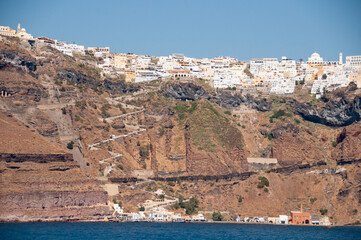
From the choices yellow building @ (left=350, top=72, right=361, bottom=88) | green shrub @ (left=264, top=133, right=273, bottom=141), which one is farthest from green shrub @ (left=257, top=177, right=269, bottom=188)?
yellow building @ (left=350, top=72, right=361, bottom=88)

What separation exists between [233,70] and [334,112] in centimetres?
2952

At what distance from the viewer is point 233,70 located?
15588 centimetres

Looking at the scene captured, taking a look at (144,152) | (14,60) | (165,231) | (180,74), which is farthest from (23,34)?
(165,231)

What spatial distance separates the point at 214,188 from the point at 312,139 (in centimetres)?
2119

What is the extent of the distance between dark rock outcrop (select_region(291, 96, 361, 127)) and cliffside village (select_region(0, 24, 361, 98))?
572 cm

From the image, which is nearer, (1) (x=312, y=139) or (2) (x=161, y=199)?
(2) (x=161, y=199)

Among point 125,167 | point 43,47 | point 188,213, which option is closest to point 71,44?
point 43,47

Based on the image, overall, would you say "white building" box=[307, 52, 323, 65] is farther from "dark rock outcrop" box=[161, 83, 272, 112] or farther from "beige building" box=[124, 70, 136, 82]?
"beige building" box=[124, 70, 136, 82]

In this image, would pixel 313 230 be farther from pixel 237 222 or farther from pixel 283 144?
pixel 283 144

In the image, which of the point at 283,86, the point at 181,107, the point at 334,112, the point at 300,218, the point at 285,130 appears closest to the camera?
the point at 300,218

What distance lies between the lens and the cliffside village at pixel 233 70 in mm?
140250

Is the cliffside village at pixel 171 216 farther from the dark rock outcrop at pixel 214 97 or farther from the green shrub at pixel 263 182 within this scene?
the dark rock outcrop at pixel 214 97

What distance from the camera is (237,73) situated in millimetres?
154250

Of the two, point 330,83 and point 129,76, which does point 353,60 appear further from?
point 129,76
